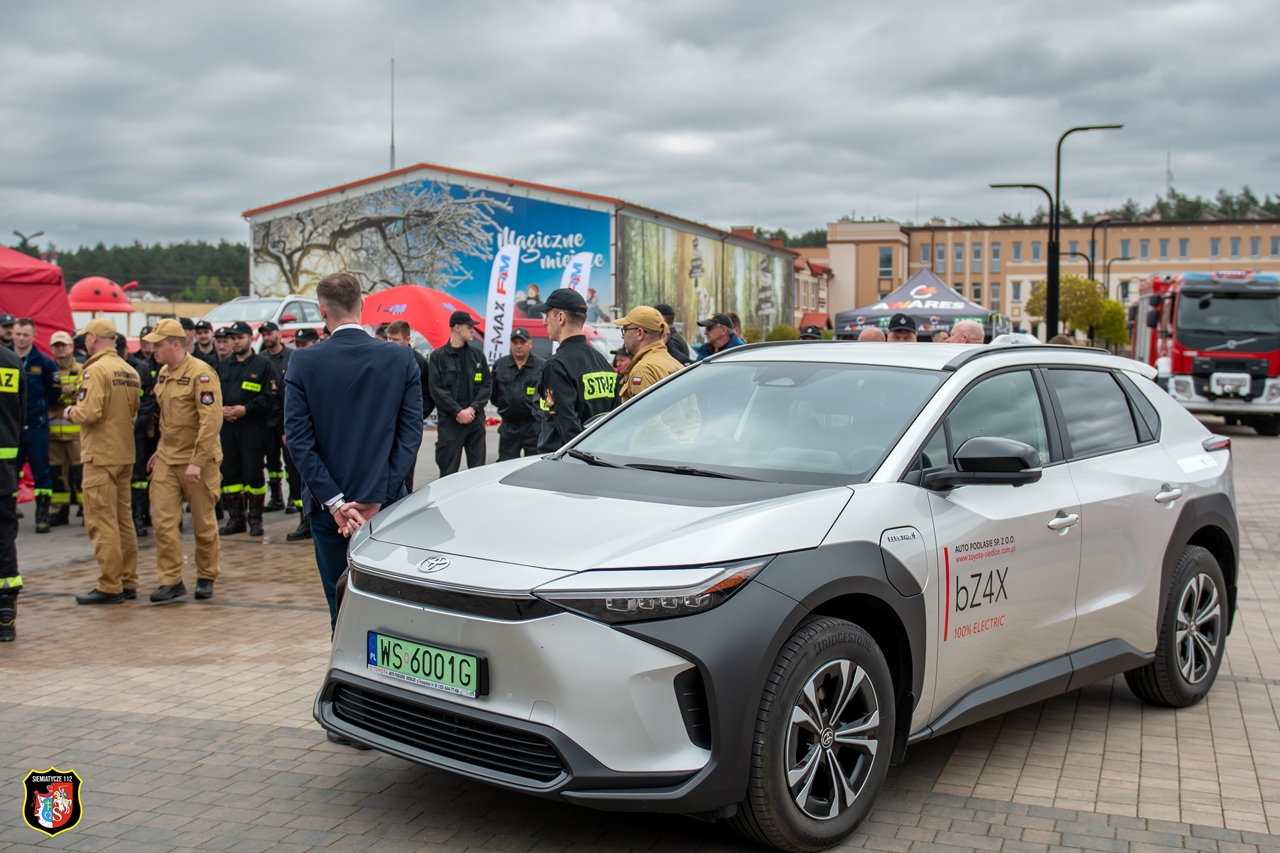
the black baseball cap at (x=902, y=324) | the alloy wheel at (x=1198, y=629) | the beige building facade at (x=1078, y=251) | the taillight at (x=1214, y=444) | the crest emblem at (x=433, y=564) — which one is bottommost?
the alloy wheel at (x=1198, y=629)

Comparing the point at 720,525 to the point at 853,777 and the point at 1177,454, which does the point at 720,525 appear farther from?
the point at 1177,454

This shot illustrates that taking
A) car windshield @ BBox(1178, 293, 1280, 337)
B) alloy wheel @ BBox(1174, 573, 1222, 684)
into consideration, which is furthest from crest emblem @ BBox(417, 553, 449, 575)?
car windshield @ BBox(1178, 293, 1280, 337)

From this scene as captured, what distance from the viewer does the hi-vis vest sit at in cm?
1197

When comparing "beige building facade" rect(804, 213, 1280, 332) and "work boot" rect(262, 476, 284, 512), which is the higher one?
"beige building facade" rect(804, 213, 1280, 332)

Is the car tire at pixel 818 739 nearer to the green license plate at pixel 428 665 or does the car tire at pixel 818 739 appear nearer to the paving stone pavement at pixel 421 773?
the paving stone pavement at pixel 421 773

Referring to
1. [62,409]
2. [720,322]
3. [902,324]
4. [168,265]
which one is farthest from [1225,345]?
[168,265]

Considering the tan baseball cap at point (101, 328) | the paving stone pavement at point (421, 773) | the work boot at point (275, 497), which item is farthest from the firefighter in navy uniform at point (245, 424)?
the paving stone pavement at point (421, 773)

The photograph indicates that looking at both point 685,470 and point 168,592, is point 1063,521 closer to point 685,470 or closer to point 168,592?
point 685,470

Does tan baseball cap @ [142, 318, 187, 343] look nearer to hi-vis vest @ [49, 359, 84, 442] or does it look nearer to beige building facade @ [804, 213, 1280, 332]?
hi-vis vest @ [49, 359, 84, 442]

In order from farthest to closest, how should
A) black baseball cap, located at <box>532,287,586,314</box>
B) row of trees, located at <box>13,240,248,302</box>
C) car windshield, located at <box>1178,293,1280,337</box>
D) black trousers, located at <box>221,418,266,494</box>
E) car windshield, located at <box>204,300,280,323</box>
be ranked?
row of trees, located at <box>13,240,248,302</box>
car windshield, located at <box>204,300,280,323</box>
car windshield, located at <box>1178,293,1280,337</box>
black trousers, located at <box>221,418,266,494</box>
black baseball cap, located at <box>532,287,586,314</box>

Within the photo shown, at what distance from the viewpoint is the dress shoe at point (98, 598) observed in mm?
7754

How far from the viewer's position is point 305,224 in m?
41.3

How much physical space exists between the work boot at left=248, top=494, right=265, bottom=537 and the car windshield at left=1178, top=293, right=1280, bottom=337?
1986 cm

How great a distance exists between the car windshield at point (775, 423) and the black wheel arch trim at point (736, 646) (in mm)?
606
